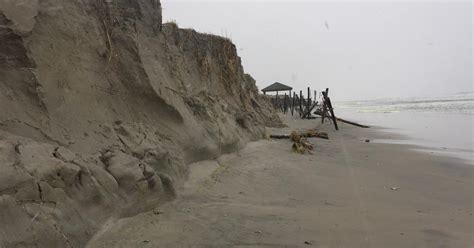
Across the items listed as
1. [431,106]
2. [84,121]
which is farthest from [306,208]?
[431,106]

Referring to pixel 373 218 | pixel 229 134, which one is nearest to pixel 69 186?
pixel 373 218

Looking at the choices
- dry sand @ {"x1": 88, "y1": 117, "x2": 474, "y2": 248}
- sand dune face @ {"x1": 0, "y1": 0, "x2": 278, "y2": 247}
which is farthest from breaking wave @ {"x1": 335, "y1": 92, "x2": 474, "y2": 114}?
sand dune face @ {"x1": 0, "y1": 0, "x2": 278, "y2": 247}

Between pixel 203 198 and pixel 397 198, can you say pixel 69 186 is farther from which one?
pixel 397 198

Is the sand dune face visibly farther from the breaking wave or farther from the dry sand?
the breaking wave

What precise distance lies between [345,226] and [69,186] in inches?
102

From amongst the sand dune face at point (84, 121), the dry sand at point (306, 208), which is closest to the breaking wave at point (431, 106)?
the dry sand at point (306, 208)

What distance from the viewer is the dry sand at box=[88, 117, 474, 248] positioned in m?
3.50

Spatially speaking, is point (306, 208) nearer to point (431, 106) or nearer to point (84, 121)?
point (84, 121)

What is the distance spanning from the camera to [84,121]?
13.4 ft

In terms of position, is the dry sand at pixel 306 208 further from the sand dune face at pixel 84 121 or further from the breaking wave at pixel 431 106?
the breaking wave at pixel 431 106

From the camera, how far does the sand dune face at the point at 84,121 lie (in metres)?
2.85

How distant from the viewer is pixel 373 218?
423 centimetres

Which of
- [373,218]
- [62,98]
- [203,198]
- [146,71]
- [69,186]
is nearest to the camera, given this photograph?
[69,186]

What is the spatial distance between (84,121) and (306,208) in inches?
104
